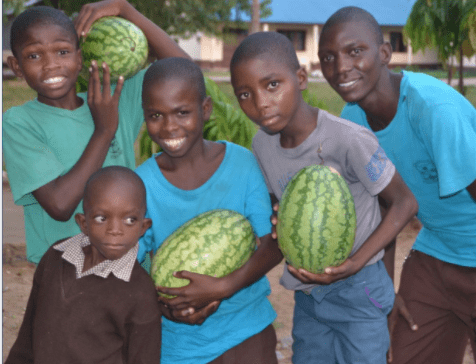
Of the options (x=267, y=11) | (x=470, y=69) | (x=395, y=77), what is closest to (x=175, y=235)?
(x=395, y=77)

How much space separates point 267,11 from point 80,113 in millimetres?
23692

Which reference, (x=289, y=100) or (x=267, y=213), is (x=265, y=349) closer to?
(x=267, y=213)

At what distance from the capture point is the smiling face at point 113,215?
7.38 ft

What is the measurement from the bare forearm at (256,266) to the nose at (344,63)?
922mm

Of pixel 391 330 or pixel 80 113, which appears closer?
pixel 80 113

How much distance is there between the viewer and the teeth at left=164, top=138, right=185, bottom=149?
2.44m

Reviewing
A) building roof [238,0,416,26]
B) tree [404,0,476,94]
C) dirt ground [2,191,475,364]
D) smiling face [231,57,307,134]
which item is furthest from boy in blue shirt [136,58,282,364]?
building roof [238,0,416,26]

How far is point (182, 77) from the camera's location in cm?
247

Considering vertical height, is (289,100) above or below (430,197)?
above

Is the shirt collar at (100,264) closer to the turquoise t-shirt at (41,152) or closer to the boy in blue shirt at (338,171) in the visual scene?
the turquoise t-shirt at (41,152)

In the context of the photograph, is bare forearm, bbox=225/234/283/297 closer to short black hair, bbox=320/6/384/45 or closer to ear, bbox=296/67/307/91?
ear, bbox=296/67/307/91

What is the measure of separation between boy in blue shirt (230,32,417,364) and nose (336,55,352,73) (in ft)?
0.76

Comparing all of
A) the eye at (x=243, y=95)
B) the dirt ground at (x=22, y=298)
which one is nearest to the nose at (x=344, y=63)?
the eye at (x=243, y=95)

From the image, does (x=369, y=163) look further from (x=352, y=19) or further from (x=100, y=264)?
(x=100, y=264)
